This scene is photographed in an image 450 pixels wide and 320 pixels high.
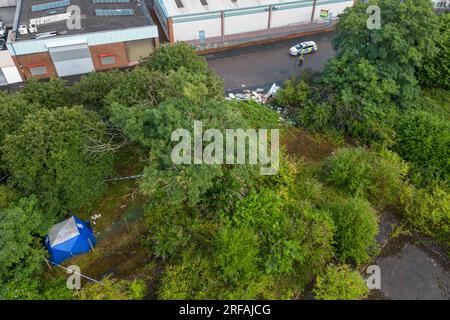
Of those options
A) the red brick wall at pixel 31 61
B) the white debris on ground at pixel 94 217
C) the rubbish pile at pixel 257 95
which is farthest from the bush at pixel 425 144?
the red brick wall at pixel 31 61

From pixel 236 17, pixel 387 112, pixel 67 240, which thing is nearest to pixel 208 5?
pixel 236 17

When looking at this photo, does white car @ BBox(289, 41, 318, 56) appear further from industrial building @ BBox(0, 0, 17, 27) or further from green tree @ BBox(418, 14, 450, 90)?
industrial building @ BBox(0, 0, 17, 27)

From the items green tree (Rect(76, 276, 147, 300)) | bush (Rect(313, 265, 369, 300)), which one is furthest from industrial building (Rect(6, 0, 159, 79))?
bush (Rect(313, 265, 369, 300))

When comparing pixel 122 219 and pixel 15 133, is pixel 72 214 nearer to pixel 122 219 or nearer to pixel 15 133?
pixel 122 219

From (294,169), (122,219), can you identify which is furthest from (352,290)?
(122,219)

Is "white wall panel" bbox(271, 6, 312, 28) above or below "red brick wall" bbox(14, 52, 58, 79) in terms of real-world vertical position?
above

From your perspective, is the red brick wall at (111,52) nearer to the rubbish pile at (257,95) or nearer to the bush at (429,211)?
the rubbish pile at (257,95)

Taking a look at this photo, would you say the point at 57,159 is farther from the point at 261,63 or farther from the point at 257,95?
the point at 261,63
